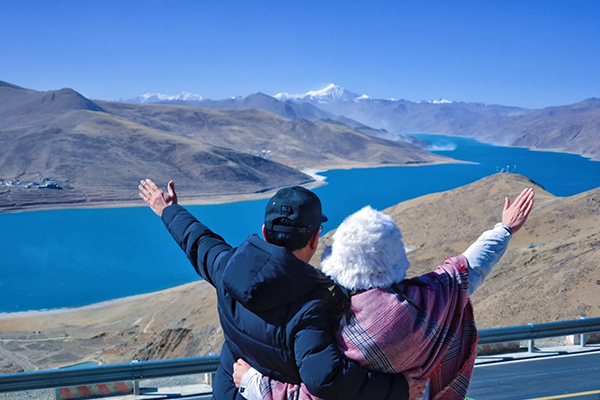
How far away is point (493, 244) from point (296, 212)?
2.51 ft

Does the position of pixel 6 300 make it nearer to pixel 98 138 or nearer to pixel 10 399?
pixel 10 399

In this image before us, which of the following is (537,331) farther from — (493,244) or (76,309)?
(76,309)

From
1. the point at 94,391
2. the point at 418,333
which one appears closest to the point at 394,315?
the point at 418,333

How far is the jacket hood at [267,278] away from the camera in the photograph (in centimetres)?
172

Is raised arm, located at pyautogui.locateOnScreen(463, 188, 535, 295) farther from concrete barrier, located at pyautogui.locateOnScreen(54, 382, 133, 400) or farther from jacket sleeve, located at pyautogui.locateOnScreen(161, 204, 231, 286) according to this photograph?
concrete barrier, located at pyautogui.locateOnScreen(54, 382, 133, 400)

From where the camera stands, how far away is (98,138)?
8494 centimetres

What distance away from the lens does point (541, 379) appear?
532cm

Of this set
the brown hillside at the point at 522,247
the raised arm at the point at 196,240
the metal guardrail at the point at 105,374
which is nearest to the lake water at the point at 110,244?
the brown hillside at the point at 522,247

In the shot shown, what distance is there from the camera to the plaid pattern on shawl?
5.78 ft

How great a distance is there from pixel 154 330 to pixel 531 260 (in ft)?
41.4

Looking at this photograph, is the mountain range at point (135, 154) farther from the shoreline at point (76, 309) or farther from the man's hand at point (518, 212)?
the man's hand at point (518, 212)

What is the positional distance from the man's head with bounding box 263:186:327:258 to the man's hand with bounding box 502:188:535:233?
2.70 feet

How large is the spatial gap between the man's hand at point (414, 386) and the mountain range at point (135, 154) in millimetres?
64355

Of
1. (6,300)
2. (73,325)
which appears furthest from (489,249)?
(6,300)
